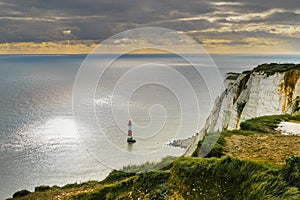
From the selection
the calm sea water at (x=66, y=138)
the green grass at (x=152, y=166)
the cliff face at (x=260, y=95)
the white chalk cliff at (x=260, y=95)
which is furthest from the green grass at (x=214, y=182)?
the calm sea water at (x=66, y=138)

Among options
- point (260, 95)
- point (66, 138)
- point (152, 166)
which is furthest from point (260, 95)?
point (66, 138)

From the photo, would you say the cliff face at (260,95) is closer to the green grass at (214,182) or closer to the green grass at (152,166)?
the green grass at (152,166)

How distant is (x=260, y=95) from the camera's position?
93.7 ft

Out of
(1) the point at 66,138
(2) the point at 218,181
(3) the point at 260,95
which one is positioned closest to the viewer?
(2) the point at 218,181

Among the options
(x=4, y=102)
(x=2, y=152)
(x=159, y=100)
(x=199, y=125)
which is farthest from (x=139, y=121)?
(x=4, y=102)

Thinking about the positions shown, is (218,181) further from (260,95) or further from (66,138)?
(66,138)

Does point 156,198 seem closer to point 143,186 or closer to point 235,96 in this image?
point 143,186

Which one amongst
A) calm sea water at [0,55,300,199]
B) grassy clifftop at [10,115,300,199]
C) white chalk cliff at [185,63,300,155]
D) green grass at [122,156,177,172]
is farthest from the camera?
calm sea water at [0,55,300,199]

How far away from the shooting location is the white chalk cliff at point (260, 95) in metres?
25.4

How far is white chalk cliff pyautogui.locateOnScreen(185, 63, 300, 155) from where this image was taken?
83.3 ft

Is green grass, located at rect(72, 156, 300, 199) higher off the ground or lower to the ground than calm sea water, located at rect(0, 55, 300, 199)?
higher

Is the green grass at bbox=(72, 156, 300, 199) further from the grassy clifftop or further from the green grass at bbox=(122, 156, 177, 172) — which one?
the green grass at bbox=(122, 156, 177, 172)

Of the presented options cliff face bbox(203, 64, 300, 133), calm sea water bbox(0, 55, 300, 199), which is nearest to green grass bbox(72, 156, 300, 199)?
cliff face bbox(203, 64, 300, 133)

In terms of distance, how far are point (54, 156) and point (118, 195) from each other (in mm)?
44559
